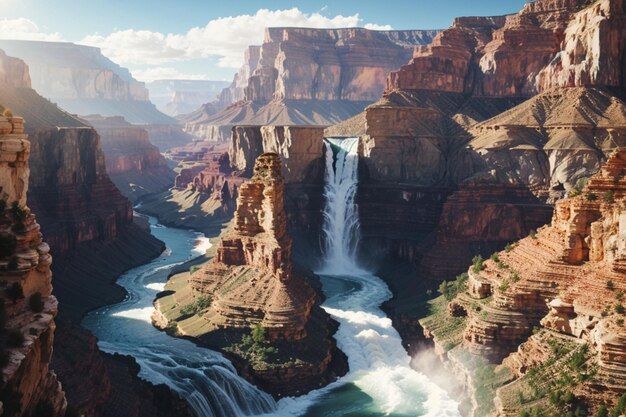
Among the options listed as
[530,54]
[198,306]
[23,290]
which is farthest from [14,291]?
[530,54]

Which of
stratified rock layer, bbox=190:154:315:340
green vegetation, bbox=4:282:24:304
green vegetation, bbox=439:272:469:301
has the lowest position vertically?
green vegetation, bbox=439:272:469:301

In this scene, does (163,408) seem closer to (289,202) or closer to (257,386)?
(257,386)

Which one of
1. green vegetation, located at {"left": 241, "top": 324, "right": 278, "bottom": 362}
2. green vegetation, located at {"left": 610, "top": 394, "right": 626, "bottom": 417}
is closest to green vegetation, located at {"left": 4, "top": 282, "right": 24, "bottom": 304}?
green vegetation, located at {"left": 610, "top": 394, "right": 626, "bottom": 417}

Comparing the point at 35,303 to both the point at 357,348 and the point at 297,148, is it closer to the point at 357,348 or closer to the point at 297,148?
the point at 357,348

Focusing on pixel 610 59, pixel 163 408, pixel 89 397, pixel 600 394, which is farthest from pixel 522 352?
pixel 610 59

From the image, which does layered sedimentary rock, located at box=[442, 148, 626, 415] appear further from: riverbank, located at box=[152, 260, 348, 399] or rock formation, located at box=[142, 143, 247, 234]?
rock formation, located at box=[142, 143, 247, 234]

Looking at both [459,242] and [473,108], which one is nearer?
[459,242]

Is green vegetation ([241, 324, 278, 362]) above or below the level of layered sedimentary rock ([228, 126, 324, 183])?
below
